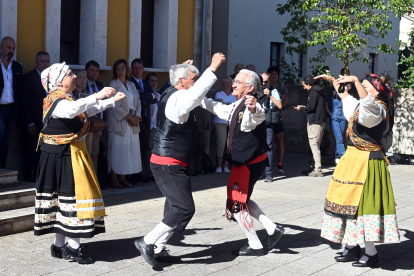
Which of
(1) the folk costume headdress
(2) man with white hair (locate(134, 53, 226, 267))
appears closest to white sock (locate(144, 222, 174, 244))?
(2) man with white hair (locate(134, 53, 226, 267))

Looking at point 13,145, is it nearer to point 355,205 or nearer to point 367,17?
point 355,205

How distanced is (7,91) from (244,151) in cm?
461

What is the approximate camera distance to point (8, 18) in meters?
9.45

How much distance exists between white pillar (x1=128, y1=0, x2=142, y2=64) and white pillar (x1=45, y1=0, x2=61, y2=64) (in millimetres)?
1720

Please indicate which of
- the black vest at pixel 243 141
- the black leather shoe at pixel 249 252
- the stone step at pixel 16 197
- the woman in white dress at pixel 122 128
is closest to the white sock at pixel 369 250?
the black leather shoe at pixel 249 252

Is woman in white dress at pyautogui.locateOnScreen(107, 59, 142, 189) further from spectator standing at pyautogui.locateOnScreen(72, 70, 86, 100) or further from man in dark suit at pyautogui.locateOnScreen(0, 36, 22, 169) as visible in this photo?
man in dark suit at pyautogui.locateOnScreen(0, 36, 22, 169)

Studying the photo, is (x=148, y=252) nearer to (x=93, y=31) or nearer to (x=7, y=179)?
(x=7, y=179)

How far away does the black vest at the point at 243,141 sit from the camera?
5848mm

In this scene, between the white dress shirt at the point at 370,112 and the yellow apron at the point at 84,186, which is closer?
the white dress shirt at the point at 370,112

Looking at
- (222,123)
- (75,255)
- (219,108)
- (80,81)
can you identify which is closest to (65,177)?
(75,255)

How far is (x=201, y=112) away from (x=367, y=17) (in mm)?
6185

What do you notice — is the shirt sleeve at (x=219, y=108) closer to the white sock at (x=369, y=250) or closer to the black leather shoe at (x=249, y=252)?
the black leather shoe at (x=249, y=252)

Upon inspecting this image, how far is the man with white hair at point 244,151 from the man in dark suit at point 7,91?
411cm

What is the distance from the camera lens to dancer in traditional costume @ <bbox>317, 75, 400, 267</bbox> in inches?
221
